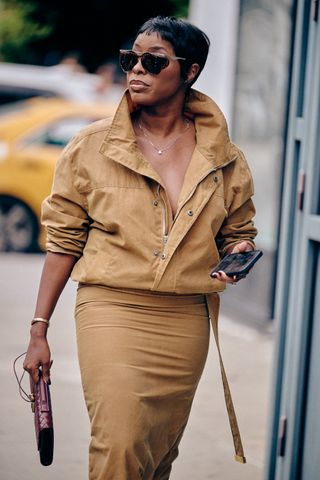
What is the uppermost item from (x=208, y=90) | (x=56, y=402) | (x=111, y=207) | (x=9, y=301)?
(x=111, y=207)

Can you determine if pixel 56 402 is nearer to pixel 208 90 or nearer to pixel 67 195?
pixel 67 195

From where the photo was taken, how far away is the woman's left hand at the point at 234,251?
3.36m

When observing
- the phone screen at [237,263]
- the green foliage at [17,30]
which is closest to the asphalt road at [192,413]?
the phone screen at [237,263]

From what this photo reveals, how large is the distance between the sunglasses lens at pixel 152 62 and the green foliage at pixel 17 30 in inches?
843

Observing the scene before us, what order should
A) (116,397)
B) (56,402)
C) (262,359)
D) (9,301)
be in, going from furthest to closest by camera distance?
(9,301) < (262,359) < (56,402) < (116,397)

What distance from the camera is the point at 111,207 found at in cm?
345

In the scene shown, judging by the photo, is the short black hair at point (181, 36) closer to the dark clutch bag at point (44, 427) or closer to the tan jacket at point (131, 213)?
the tan jacket at point (131, 213)

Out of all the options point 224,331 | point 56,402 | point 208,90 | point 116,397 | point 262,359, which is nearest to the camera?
point 116,397

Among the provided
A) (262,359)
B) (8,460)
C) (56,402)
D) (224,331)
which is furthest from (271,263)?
(8,460)

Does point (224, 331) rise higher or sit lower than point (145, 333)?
lower

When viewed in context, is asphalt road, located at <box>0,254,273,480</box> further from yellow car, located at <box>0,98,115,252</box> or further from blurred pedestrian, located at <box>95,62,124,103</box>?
blurred pedestrian, located at <box>95,62,124,103</box>

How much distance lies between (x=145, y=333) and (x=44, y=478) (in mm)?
1640

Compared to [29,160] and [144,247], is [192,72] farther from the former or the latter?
[29,160]

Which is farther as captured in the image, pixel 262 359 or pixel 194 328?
pixel 262 359
